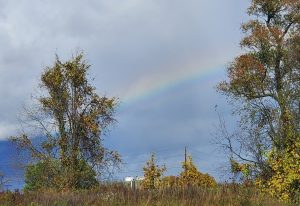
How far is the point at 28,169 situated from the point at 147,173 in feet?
45.8

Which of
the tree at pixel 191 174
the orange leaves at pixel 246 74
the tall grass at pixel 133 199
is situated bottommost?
the tall grass at pixel 133 199

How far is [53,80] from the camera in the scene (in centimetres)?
4312

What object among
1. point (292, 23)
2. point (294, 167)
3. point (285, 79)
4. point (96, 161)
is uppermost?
point (292, 23)

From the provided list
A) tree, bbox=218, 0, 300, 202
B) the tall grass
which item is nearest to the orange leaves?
tree, bbox=218, 0, 300, 202

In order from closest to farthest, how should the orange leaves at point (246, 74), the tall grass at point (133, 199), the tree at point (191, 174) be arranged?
the tall grass at point (133, 199) → the tree at point (191, 174) → the orange leaves at point (246, 74)

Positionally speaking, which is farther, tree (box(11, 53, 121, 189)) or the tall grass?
tree (box(11, 53, 121, 189))

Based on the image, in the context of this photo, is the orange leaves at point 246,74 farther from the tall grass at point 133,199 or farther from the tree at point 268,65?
the tall grass at point 133,199

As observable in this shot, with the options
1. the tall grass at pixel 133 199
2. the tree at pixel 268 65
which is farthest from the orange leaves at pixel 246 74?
the tall grass at pixel 133 199

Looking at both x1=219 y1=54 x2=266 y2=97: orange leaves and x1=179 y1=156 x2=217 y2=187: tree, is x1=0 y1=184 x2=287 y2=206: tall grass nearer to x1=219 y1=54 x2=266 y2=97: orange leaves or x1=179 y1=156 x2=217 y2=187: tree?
x1=179 y1=156 x2=217 y2=187: tree

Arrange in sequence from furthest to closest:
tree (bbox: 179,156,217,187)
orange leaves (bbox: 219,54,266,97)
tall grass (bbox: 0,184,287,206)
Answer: orange leaves (bbox: 219,54,266,97), tree (bbox: 179,156,217,187), tall grass (bbox: 0,184,287,206)

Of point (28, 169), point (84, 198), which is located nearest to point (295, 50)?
point (28, 169)

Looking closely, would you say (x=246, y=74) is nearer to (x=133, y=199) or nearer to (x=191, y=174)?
(x=191, y=174)

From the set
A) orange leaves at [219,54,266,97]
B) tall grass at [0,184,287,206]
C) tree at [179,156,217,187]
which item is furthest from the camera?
orange leaves at [219,54,266,97]

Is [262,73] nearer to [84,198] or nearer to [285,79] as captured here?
[285,79]
